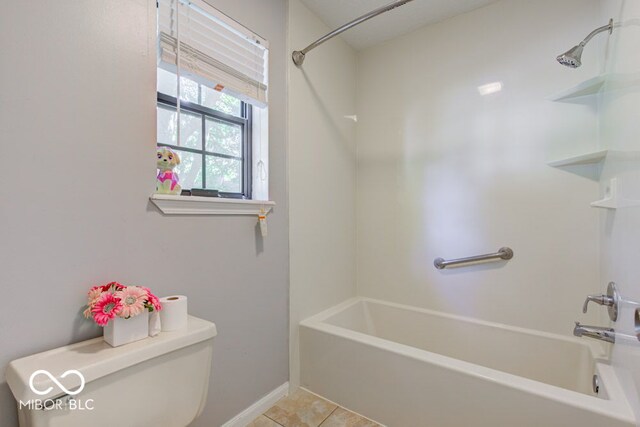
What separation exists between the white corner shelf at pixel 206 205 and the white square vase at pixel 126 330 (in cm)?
42

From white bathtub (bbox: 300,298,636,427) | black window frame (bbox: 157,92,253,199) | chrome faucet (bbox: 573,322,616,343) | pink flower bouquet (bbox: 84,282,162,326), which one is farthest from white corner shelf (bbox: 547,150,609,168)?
pink flower bouquet (bbox: 84,282,162,326)

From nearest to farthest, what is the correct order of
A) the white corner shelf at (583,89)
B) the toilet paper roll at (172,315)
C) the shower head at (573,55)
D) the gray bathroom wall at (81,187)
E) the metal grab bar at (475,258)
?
the gray bathroom wall at (81,187)
the toilet paper roll at (172,315)
the shower head at (573,55)
the white corner shelf at (583,89)
the metal grab bar at (475,258)

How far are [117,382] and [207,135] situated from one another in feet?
3.63

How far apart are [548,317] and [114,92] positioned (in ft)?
7.90

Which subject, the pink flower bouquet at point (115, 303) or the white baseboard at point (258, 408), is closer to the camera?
the pink flower bouquet at point (115, 303)

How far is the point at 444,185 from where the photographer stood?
79.2 inches

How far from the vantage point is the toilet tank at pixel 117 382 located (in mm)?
706

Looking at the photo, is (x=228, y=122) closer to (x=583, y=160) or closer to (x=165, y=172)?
(x=165, y=172)

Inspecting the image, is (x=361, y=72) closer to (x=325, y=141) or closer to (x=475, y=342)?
(x=325, y=141)

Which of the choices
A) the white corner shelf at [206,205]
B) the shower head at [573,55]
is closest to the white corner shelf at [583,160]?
the shower head at [573,55]

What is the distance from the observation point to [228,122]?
1.57 meters

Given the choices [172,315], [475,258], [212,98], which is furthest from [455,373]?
[212,98]

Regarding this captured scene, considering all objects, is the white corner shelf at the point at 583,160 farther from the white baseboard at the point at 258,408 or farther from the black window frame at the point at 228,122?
the white baseboard at the point at 258,408

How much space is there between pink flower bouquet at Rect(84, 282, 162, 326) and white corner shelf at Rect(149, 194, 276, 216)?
0.34 m
